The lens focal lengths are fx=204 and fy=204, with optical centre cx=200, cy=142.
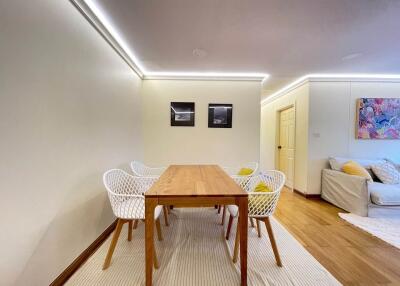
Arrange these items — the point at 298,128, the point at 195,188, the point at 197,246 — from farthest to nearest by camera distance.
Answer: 1. the point at 298,128
2. the point at 197,246
3. the point at 195,188

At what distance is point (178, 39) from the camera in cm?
243

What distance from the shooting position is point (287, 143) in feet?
16.0

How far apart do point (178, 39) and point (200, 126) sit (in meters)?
1.76

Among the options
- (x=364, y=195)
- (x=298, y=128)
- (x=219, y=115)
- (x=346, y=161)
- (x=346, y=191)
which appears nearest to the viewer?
(x=364, y=195)

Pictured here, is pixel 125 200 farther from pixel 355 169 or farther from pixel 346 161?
pixel 346 161

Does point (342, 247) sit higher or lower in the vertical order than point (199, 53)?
lower

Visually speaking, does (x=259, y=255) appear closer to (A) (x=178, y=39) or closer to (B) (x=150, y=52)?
(A) (x=178, y=39)

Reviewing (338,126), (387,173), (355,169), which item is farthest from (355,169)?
(338,126)

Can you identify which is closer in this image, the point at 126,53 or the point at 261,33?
the point at 261,33

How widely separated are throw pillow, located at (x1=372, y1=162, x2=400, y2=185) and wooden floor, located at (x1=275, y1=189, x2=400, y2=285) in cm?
87

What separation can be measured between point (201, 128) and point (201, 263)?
2473 millimetres

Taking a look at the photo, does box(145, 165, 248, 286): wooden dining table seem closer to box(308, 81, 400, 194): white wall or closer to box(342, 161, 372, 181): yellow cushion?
box(342, 161, 372, 181): yellow cushion

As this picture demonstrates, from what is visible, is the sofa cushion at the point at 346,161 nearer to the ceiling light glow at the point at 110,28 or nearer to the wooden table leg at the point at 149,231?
the wooden table leg at the point at 149,231

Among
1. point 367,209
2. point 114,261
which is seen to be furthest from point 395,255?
point 114,261
